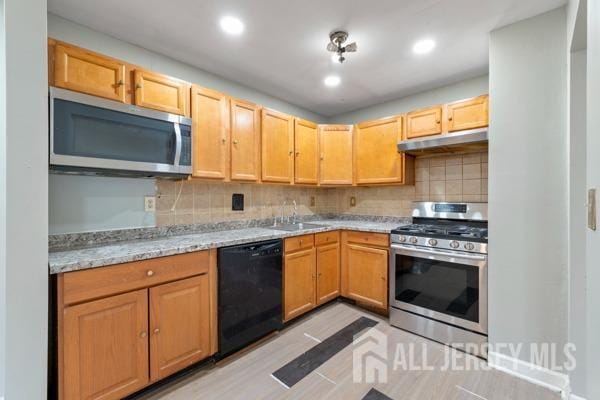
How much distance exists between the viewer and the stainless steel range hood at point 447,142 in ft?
6.92

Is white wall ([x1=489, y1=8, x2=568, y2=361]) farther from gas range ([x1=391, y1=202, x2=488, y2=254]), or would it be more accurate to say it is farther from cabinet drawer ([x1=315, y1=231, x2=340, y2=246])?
cabinet drawer ([x1=315, y1=231, x2=340, y2=246])

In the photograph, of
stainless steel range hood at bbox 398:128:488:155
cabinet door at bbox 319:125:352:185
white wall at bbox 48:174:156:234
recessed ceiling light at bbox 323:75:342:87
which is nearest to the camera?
white wall at bbox 48:174:156:234

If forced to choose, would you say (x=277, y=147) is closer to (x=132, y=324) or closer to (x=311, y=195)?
(x=311, y=195)

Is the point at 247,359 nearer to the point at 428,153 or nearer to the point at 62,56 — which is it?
the point at 62,56

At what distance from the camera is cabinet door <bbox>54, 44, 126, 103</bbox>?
146cm

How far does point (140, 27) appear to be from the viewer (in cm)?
177

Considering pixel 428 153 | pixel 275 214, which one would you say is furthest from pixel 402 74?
pixel 275 214

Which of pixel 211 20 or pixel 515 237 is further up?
pixel 211 20

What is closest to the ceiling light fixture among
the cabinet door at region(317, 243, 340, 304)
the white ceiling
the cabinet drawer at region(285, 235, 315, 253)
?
the white ceiling

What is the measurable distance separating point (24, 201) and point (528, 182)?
9.40 feet

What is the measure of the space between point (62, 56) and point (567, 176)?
3.10 m

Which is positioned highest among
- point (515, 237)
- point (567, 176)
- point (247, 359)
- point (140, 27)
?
point (140, 27)

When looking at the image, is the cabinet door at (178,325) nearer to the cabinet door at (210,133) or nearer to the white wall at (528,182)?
the cabinet door at (210,133)

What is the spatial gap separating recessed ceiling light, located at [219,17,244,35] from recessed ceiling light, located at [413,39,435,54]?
4.40ft
